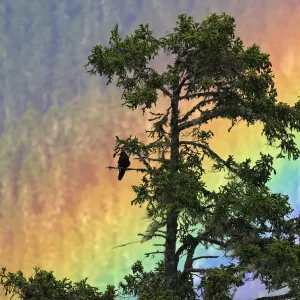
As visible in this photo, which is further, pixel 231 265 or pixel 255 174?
pixel 255 174

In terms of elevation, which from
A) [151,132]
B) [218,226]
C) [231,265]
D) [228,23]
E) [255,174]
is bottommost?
[231,265]

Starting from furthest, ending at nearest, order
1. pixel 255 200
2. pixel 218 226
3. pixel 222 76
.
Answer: pixel 222 76
pixel 218 226
pixel 255 200

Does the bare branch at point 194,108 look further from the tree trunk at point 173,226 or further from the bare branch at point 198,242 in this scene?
the bare branch at point 198,242

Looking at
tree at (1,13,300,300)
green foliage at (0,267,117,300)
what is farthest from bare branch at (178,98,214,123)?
green foliage at (0,267,117,300)

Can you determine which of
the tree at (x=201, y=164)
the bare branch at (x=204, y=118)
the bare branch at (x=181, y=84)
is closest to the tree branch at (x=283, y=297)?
the tree at (x=201, y=164)

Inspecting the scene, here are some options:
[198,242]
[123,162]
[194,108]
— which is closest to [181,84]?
[194,108]

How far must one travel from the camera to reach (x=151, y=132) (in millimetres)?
15633

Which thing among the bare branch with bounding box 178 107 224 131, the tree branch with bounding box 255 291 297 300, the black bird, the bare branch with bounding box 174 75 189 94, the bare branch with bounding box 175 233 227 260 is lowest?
the tree branch with bounding box 255 291 297 300

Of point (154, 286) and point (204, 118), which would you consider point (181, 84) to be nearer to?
point (204, 118)

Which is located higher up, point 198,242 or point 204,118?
point 204,118

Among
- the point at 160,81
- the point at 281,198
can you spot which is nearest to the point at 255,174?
the point at 281,198

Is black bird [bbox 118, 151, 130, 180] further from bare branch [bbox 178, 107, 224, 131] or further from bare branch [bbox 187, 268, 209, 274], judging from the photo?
bare branch [bbox 187, 268, 209, 274]

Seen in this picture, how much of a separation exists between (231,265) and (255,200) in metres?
1.79

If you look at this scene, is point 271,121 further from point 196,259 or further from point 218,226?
point 196,259
